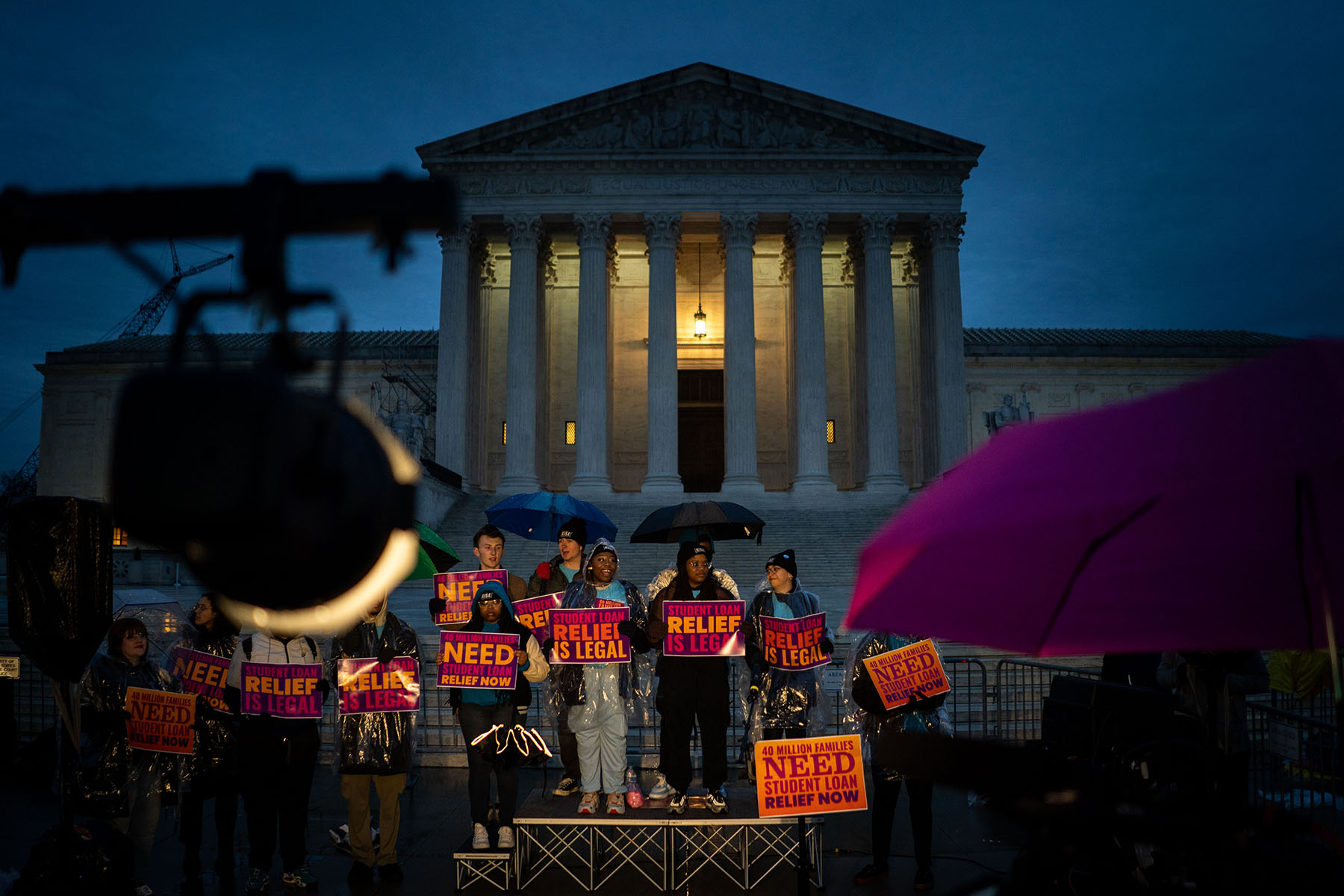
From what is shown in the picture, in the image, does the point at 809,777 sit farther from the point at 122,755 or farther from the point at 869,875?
the point at 122,755

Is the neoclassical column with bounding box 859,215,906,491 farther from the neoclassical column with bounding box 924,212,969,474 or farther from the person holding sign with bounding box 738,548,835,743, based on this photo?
the person holding sign with bounding box 738,548,835,743

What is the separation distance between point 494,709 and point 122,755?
2.66 meters

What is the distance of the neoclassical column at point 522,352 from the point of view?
30078 millimetres

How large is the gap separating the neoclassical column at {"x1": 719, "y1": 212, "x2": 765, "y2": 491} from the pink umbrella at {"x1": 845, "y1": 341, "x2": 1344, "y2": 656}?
26510 millimetres

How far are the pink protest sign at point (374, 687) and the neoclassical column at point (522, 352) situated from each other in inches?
908

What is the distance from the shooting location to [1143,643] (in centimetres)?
297

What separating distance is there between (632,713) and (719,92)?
2727 centimetres

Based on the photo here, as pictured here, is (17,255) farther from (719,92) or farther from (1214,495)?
(719,92)

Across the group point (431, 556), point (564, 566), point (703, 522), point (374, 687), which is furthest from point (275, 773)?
point (703, 522)

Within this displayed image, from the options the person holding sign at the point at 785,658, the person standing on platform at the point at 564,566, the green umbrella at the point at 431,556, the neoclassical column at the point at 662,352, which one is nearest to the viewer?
the person holding sign at the point at 785,658

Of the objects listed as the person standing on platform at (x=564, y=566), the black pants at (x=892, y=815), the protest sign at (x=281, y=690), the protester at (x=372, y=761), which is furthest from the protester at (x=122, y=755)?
the black pants at (x=892, y=815)

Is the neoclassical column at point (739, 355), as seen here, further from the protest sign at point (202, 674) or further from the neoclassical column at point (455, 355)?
the protest sign at point (202, 674)

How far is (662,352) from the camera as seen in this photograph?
30312 millimetres

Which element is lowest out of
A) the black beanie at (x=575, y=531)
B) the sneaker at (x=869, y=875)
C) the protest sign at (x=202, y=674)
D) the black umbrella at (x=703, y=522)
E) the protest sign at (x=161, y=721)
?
the sneaker at (x=869, y=875)
